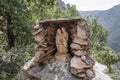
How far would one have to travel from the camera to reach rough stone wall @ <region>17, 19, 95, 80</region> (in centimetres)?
800

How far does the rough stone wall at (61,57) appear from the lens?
800 cm

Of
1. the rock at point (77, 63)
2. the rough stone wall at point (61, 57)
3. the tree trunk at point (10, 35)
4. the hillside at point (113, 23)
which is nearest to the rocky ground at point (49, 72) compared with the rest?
the rough stone wall at point (61, 57)

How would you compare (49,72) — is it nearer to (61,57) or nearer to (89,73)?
(61,57)

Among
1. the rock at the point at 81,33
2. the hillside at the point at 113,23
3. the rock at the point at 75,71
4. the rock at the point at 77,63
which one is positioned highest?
the rock at the point at 81,33

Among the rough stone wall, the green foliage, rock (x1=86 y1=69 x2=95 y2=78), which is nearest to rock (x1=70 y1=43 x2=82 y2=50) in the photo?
the rough stone wall

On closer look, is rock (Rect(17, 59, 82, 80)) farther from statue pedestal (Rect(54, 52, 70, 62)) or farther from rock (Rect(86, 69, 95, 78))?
rock (Rect(86, 69, 95, 78))

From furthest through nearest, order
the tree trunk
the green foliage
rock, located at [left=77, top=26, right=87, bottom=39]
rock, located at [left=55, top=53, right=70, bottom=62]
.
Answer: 1. the tree trunk
2. the green foliage
3. rock, located at [left=55, top=53, right=70, bottom=62]
4. rock, located at [left=77, top=26, right=87, bottom=39]

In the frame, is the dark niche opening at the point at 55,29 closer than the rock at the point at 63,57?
Yes

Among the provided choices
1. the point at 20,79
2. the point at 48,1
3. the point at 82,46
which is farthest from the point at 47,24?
the point at 48,1

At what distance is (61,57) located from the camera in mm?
8453

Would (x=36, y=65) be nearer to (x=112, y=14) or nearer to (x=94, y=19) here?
(x=94, y=19)

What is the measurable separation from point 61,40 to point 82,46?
593 mm

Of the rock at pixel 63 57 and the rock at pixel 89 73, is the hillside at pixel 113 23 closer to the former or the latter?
the rock at pixel 63 57

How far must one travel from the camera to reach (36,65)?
866 centimetres
